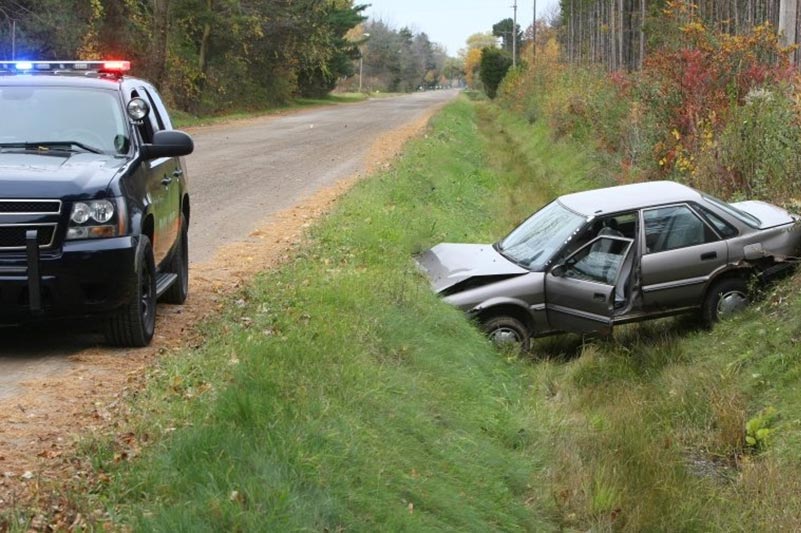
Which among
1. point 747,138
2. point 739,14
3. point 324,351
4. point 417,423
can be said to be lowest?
point 417,423

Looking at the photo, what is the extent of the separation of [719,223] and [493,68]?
234 ft

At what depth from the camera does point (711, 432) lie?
888cm

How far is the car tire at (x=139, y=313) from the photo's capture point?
6.93 metres

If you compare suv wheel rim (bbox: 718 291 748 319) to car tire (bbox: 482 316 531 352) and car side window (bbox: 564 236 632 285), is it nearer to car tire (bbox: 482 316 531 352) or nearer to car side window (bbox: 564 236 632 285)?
car side window (bbox: 564 236 632 285)

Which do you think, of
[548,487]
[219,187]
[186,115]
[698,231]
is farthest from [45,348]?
[186,115]

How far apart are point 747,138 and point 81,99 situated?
29.3 feet

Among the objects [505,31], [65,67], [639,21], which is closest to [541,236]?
[65,67]

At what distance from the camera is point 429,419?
7188 mm

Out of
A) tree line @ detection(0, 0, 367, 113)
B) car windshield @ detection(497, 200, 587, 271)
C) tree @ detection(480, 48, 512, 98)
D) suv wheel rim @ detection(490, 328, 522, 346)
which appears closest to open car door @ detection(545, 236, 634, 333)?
car windshield @ detection(497, 200, 587, 271)

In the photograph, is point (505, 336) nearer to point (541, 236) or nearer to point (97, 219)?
point (541, 236)

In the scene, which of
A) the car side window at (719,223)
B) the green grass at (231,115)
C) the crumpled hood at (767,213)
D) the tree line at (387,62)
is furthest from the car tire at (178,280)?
the tree line at (387,62)

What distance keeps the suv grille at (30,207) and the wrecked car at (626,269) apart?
490 cm

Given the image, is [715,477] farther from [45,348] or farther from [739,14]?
[739,14]

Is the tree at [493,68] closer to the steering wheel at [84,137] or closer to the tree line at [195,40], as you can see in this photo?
the tree line at [195,40]
